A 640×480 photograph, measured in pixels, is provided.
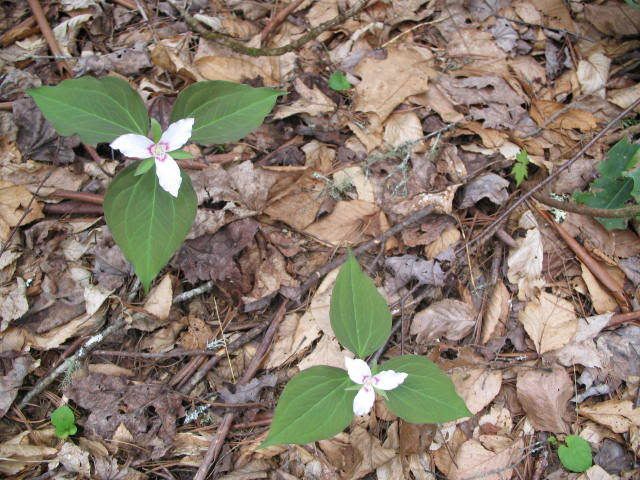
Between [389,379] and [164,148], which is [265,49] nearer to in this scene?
[164,148]

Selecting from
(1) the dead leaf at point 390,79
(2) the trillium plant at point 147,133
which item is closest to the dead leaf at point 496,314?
(1) the dead leaf at point 390,79

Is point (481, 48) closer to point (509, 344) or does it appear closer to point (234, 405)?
point (509, 344)

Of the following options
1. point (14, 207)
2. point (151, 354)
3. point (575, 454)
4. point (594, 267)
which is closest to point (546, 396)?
point (575, 454)

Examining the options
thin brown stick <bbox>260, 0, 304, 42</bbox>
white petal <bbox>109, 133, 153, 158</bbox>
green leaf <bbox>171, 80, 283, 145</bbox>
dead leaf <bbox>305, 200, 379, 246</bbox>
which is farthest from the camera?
thin brown stick <bbox>260, 0, 304, 42</bbox>

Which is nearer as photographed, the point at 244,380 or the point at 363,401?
the point at 363,401

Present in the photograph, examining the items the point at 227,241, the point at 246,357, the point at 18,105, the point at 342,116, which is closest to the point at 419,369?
the point at 246,357

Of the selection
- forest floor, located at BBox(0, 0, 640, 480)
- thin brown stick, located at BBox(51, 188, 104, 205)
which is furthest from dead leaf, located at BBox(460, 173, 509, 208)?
thin brown stick, located at BBox(51, 188, 104, 205)

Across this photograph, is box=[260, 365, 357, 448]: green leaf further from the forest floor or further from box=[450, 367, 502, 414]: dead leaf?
box=[450, 367, 502, 414]: dead leaf
